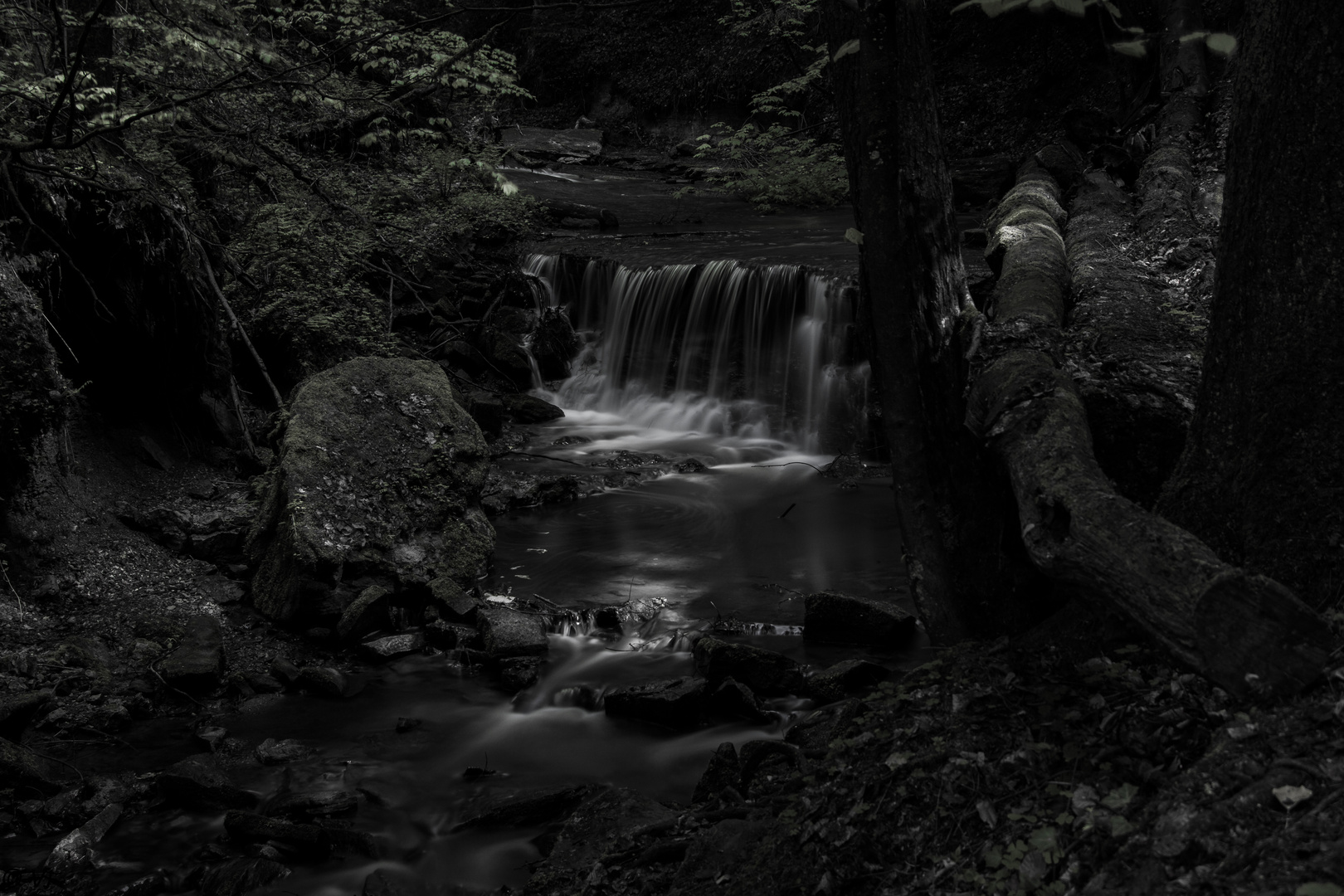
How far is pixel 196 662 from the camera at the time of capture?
537cm

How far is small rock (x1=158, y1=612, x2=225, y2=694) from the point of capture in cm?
529

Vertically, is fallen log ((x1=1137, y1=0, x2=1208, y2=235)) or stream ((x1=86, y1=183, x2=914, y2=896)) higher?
fallen log ((x1=1137, y1=0, x2=1208, y2=235))

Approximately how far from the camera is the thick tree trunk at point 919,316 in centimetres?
340

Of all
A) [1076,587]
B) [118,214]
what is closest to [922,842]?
[1076,587]

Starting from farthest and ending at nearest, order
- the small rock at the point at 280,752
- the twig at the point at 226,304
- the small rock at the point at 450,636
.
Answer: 1. the twig at the point at 226,304
2. the small rock at the point at 450,636
3. the small rock at the point at 280,752

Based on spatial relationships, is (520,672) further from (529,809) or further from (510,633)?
(529,809)

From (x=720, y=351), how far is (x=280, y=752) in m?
8.74

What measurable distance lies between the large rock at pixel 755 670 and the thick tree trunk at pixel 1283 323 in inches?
118

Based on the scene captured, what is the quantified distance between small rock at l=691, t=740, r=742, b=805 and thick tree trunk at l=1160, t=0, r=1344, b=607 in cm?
220

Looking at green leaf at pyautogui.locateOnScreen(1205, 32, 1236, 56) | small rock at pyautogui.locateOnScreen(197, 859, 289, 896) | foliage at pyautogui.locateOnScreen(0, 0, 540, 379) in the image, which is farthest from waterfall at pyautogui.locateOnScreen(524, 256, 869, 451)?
green leaf at pyautogui.locateOnScreen(1205, 32, 1236, 56)

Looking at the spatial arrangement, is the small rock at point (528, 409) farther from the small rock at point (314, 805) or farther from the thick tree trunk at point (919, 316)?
the thick tree trunk at point (919, 316)

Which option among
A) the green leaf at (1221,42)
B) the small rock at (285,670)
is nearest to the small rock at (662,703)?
the small rock at (285,670)

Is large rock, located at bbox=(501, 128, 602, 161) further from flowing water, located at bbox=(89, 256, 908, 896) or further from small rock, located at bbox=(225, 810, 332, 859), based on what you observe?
small rock, located at bbox=(225, 810, 332, 859)

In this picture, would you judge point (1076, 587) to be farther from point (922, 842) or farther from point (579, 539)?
point (579, 539)
